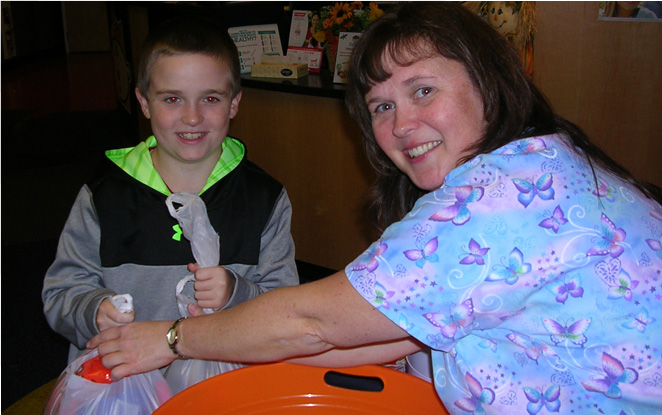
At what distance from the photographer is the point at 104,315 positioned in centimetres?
114

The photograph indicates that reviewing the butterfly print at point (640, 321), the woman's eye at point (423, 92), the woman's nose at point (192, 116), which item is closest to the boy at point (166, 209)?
the woman's nose at point (192, 116)

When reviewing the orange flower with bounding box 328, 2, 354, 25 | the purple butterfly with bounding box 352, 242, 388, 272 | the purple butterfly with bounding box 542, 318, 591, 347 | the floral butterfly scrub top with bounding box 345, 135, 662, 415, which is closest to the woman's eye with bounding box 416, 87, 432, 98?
the floral butterfly scrub top with bounding box 345, 135, 662, 415

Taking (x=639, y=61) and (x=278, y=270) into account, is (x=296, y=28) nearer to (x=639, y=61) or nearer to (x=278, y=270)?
(x=639, y=61)

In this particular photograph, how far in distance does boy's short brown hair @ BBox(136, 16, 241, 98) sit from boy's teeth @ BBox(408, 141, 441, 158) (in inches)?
20.0

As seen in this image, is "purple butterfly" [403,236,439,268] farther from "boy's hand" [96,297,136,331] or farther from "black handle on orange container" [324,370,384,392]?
"boy's hand" [96,297,136,331]

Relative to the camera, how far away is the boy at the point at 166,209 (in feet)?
4.21

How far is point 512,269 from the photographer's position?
0.83 metres

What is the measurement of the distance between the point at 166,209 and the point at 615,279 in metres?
0.92

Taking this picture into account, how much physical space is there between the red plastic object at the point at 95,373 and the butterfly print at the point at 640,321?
871mm

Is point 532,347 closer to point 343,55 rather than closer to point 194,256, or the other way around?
point 194,256

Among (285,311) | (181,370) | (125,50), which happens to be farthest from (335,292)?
(125,50)

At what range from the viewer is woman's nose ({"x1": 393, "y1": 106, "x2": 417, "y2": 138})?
3.41 feet

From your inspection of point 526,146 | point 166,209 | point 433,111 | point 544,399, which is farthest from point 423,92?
point 166,209

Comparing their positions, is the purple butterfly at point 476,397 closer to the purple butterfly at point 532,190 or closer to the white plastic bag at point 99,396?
the purple butterfly at point 532,190
